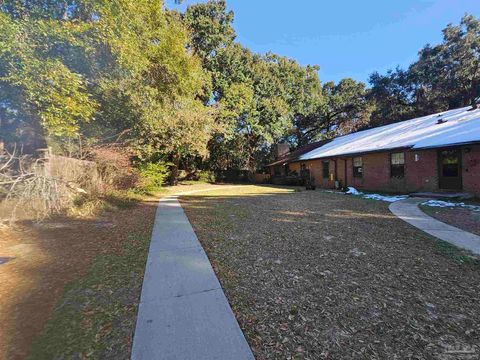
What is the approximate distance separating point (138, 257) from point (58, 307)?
1.77m

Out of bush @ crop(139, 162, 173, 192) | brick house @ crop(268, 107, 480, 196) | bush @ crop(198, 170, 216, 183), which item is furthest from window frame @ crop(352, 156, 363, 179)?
bush @ crop(198, 170, 216, 183)

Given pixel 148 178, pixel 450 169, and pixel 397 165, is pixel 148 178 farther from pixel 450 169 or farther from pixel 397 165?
pixel 450 169

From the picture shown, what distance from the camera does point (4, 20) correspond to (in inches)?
261

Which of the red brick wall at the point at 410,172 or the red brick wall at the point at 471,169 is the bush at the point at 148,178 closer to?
the red brick wall at the point at 410,172

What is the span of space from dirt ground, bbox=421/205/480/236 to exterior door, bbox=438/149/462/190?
3.64 meters

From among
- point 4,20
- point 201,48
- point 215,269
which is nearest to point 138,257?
point 215,269

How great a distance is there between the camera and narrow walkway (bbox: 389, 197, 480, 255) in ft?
17.1

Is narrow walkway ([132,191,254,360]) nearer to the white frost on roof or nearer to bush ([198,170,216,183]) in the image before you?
the white frost on roof

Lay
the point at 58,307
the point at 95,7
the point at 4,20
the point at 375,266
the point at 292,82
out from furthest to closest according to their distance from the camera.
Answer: the point at 292,82 → the point at 95,7 → the point at 4,20 → the point at 375,266 → the point at 58,307

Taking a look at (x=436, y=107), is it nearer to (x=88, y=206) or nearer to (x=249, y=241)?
(x=249, y=241)

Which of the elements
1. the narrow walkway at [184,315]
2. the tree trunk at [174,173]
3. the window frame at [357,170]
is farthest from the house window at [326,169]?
the narrow walkway at [184,315]

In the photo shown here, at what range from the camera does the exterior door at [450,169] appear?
1177 centimetres

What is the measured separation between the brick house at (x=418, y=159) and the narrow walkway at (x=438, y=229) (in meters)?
4.39

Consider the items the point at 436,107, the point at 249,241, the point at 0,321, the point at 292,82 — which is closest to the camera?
the point at 0,321
